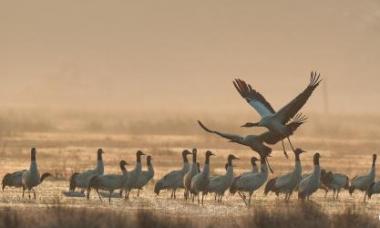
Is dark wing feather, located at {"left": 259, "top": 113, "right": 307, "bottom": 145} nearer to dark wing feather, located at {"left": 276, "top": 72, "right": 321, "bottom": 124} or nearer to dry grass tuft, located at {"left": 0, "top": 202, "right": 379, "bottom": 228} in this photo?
dark wing feather, located at {"left": 276, "top": 72, "right": 321, "bottom": 124}

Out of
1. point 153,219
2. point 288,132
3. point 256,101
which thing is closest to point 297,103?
point 288,132

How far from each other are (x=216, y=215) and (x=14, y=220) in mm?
6306

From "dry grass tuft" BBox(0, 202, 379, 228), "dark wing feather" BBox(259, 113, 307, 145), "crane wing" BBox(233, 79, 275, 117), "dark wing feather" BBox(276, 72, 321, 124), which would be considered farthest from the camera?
"crane wing" BBox(233, 79, 275, 117)

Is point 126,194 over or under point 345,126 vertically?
under

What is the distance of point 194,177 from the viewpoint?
34.3 metres

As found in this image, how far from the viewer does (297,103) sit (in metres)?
29.2

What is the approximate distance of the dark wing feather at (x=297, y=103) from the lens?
29109mm

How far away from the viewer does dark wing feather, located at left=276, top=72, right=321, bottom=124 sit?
95.5ft

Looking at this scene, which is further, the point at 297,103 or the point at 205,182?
the point at 205,182

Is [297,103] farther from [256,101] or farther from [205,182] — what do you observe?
[205,182]

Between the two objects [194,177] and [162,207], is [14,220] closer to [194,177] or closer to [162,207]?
[162,207]

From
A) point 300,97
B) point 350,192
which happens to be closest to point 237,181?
point 350,192

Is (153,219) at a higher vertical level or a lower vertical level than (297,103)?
lower

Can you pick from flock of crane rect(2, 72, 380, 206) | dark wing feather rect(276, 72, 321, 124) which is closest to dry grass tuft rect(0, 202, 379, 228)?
dark wing feather rect(276, 72, 321, 124)
